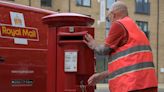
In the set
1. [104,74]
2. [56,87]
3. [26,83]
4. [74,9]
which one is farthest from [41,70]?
[74,9]

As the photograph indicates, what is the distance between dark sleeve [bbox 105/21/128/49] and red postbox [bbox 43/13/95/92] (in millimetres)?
838

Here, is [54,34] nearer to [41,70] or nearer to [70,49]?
[70,49]

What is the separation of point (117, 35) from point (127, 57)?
26cm

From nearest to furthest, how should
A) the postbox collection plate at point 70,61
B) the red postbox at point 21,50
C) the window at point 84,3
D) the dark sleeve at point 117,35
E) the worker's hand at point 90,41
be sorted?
the dark sleeve at point 117,35
the worker's hand at point 90,41
the postbox collection plate at point 70,61
the red postbox at point 21,50
the window at point 84,3

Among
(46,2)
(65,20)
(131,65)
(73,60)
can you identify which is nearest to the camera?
(131,65)

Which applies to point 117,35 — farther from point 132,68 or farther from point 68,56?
point 68,56

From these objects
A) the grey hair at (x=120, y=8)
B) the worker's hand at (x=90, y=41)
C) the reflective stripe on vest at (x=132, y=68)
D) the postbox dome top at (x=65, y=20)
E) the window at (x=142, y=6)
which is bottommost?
the reflective stripe on vest at (x=132, y=68)

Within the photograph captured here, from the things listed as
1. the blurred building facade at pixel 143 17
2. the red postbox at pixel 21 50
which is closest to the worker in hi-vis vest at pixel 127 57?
the red postbox at pixel 21 50

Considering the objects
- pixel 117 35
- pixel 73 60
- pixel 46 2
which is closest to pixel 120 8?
pixel 117 35

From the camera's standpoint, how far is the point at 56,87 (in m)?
6.27

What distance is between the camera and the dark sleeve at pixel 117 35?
532cm

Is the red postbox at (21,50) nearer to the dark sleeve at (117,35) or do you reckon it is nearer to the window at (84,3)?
the dark sleeve at (117,35)

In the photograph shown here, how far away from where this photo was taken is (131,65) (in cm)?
525

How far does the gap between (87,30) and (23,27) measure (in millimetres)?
1772
